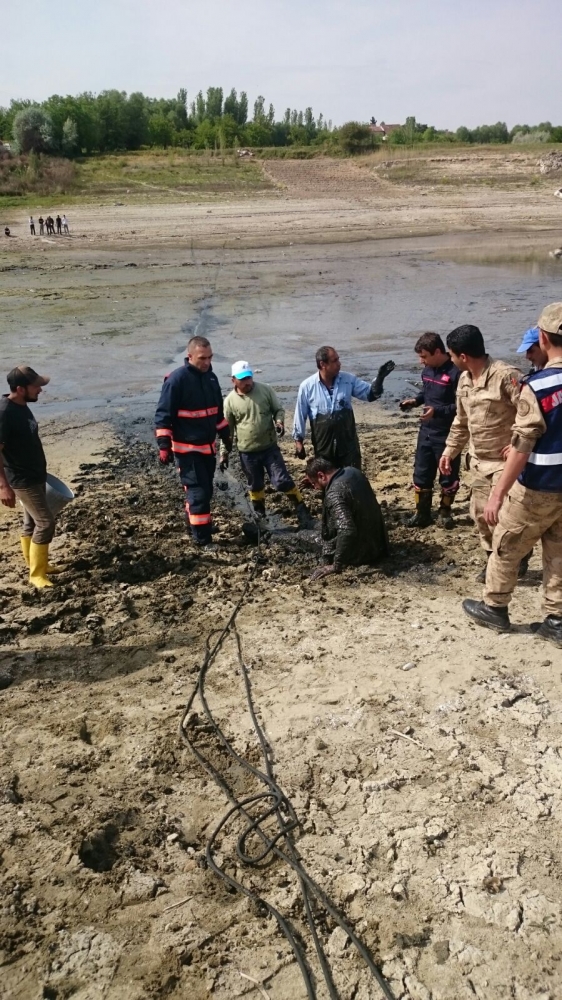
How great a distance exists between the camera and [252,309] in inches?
754

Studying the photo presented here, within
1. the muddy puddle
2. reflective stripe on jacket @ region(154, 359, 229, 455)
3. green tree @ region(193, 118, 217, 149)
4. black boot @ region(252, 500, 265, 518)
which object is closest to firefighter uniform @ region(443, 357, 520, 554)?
reflective stripe on jacket @ region(154, 359, 229, 455)

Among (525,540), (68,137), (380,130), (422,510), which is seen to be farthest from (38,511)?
(380,130)

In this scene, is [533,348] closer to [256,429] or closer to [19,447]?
[256,429]

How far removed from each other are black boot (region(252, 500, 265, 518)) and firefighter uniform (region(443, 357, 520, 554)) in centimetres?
264

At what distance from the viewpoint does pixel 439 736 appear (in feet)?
13.8

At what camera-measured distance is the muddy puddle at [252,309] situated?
45.3 ft

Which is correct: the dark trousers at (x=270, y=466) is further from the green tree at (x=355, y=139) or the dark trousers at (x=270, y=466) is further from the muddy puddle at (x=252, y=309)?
the green tree at (x=355, y=139)

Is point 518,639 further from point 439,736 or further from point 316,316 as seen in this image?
point 316,316

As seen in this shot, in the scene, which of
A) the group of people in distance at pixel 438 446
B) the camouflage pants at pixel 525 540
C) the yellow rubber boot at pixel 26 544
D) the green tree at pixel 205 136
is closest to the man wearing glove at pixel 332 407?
the group of people in distance at pixel 438 446

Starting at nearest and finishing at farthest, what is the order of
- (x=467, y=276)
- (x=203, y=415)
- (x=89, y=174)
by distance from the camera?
(x=203, y=415)
(x=467, y=276)
(x=89, y=174)

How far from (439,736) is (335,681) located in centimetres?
83

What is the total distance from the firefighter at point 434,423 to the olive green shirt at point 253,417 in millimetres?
1300

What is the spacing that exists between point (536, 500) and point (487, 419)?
43.8 inches

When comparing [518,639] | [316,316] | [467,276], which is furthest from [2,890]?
[467,276]
